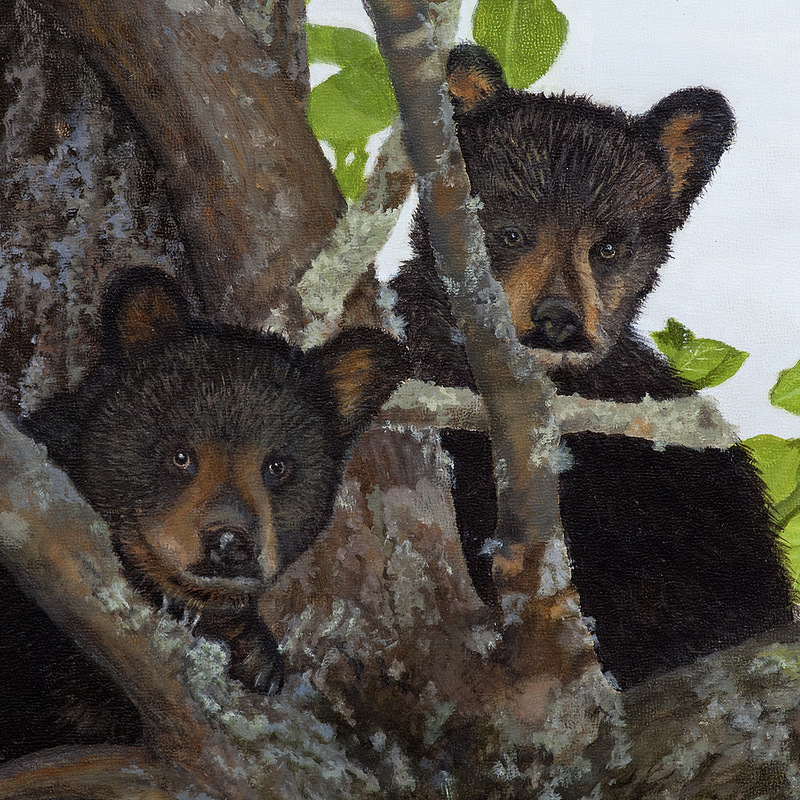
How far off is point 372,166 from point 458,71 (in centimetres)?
27

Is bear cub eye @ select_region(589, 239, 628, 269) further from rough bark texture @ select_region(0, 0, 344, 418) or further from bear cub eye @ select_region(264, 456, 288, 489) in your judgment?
bear cub eye @ select_region(264, 456, 288, 489)

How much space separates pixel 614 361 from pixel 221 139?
0.95 m

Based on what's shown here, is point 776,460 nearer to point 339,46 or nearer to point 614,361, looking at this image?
point 614,361

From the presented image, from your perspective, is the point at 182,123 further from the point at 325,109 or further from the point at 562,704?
the point at 562,704

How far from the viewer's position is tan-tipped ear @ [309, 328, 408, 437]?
1603mm

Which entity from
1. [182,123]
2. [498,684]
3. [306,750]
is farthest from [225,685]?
[182,123]

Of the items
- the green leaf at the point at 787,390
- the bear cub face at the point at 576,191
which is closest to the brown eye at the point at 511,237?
the bear cub face at the point at 576,191

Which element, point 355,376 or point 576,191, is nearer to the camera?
point 355,376

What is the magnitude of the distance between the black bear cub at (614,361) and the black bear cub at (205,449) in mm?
261

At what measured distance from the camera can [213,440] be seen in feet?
5.16

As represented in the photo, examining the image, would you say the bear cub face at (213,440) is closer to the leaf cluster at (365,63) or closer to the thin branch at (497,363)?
the thin branch at (497,363)

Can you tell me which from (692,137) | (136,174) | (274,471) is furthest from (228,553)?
(692,137)

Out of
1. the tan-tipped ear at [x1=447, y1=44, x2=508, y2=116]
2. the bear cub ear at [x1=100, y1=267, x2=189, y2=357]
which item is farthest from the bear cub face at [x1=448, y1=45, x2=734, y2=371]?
the bear cub ear at [x1=100, y1=267, x2=189, y2=357]

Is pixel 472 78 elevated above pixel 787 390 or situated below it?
above
